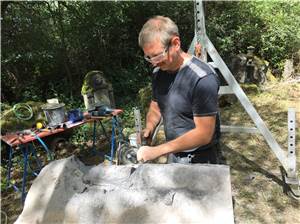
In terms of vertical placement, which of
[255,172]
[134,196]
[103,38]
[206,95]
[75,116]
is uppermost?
[103,38]

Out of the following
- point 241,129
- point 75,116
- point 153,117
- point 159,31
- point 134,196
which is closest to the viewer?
point 134,196

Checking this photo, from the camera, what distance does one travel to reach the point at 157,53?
163 cm

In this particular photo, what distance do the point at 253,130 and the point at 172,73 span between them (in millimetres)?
1683

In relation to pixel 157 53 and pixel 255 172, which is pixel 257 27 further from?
pixel 157 53

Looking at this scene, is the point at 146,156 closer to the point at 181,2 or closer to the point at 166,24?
the point at 166,24

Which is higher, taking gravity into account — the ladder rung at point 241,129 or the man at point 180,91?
the man at point 180,91

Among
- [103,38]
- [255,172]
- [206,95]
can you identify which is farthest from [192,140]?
[103,38]

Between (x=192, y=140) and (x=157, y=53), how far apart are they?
0.48 m

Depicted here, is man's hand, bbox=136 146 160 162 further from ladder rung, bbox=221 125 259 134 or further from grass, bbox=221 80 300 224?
ladder rung, bbox=221 125 259 134

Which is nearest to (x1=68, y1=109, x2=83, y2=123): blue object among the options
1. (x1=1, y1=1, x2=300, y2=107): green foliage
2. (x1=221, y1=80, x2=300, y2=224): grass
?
(x1=221, y1=80, x2=300, y2=224): grass

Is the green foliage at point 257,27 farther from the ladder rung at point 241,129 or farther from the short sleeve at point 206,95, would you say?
the short sleeve at point 206,95

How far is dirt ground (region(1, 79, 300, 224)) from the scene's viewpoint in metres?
2.96

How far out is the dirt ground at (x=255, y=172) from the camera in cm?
296

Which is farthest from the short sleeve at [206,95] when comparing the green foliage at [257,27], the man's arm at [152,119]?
the green foliage at [257,27]
